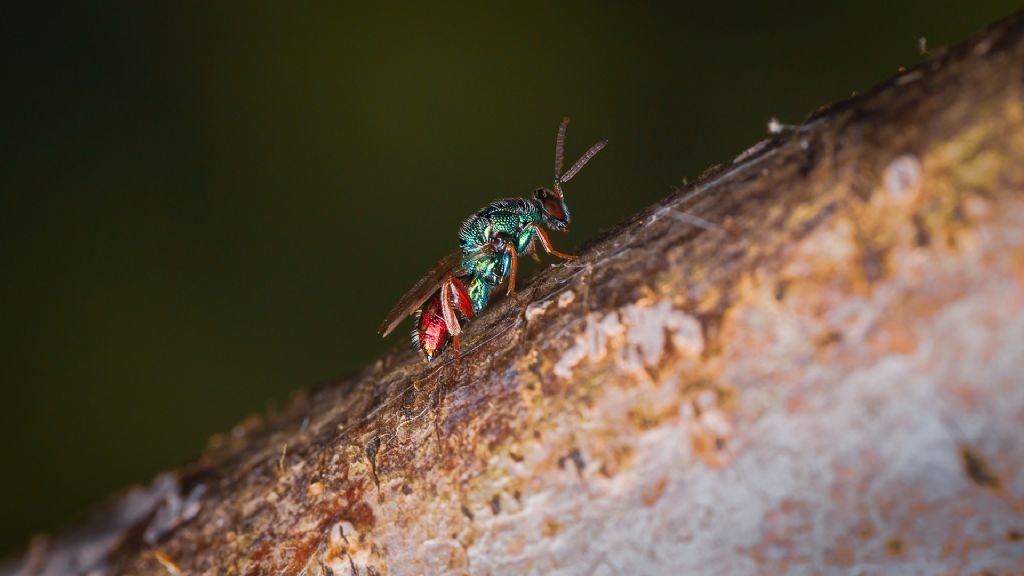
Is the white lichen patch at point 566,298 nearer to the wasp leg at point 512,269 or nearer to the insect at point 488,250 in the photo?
the wasp leg at point 512,269

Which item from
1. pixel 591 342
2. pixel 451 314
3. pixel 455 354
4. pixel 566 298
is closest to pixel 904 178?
pixel 591 342

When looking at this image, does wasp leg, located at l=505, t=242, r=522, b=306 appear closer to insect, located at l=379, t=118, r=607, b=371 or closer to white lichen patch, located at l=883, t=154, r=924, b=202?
insect, located at l=379, t=118, r=607, b=371

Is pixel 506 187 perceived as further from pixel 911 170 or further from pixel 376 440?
pixel 911 170

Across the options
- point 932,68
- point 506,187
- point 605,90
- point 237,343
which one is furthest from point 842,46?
point 237,343

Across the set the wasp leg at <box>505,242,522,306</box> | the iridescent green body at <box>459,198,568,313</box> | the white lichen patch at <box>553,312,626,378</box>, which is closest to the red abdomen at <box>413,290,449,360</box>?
the wasp leg at <box>505,242,522,306</box>

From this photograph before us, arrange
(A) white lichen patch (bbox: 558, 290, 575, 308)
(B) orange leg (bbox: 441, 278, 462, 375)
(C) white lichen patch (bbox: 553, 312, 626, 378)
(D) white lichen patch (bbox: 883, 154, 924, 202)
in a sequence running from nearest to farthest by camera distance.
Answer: (D) white lichen patch (bbox: 883, 154, 924, 202) → (C) white lichen patch (bbox: 553, 312, 626, 378) → (A) white lichen patch (bbox: 558, 290, 575, 308) → (B) orange leg (bbox: 441, 278, 462, 375)

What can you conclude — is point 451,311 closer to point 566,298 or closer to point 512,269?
point 512,269

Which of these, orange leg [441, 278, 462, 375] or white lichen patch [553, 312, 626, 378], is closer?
white lichen patch [553, 312, 626, 378]

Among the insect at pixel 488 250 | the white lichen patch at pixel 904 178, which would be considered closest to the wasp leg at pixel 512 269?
the insect at pixel 488 250
